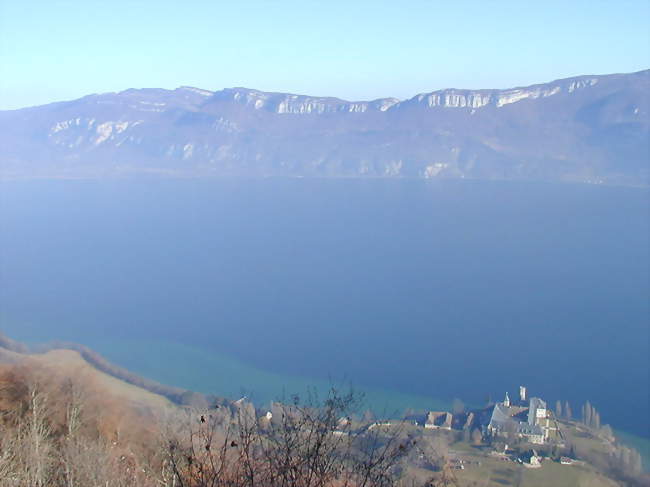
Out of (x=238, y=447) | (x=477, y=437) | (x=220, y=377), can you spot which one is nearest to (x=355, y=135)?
(x=220, y=377)

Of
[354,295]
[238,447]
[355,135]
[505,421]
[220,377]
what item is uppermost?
[355,135]

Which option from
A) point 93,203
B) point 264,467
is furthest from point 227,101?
point 264,467

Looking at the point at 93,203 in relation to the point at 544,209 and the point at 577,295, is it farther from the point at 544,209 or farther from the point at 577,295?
the point at 577,295

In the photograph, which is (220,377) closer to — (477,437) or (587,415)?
(477,437)

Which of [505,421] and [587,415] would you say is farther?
[587,415]

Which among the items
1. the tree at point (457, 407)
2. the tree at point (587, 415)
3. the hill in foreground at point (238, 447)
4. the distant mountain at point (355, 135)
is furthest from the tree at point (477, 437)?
the distant mountain at point (355, 135)
